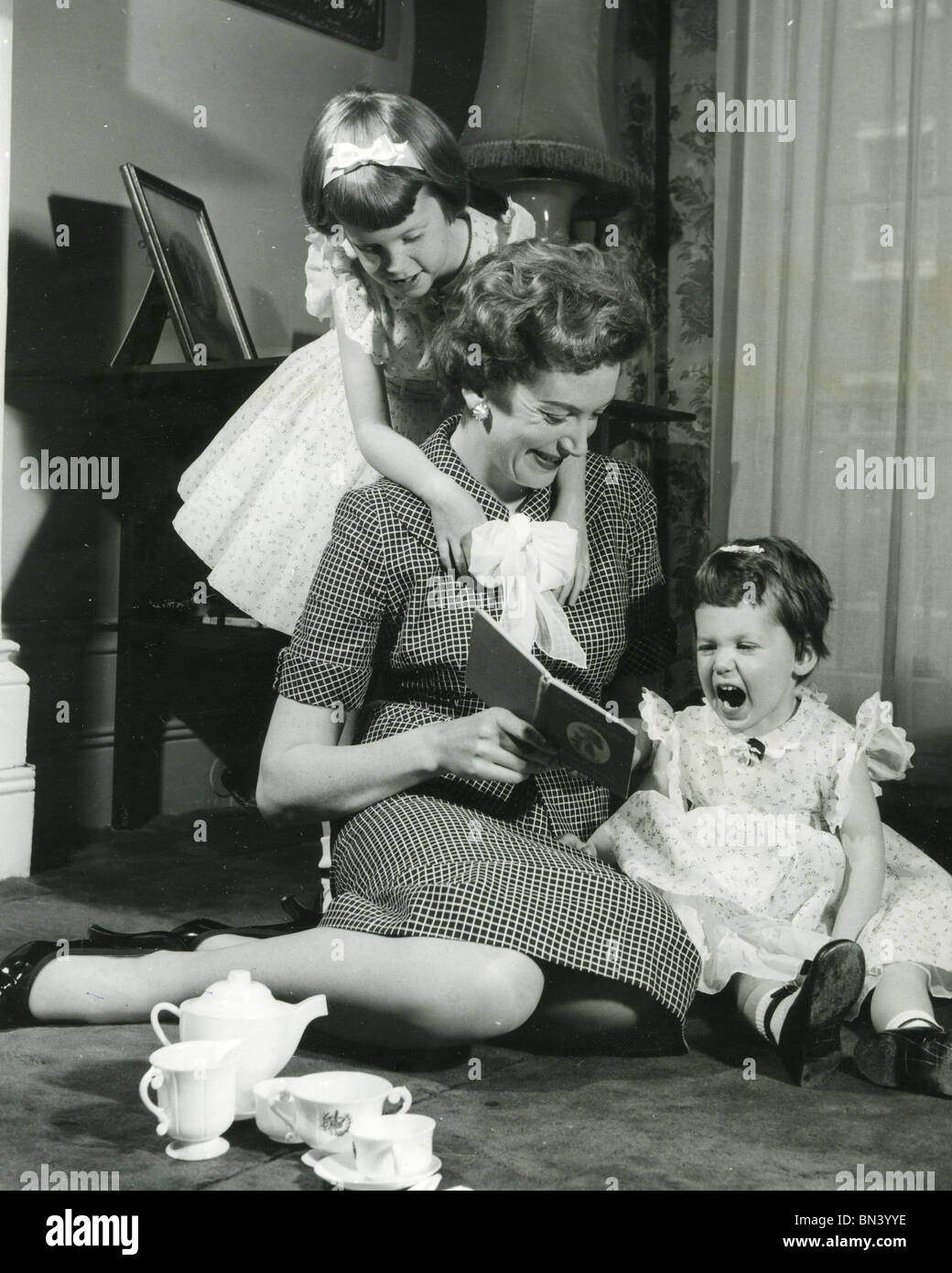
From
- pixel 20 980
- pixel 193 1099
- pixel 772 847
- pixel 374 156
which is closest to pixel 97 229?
pixel 374 156

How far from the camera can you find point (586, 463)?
177 cm

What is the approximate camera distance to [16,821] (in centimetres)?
233

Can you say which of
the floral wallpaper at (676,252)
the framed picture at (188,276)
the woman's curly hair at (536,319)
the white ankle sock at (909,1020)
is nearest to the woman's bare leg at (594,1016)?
the white ankle sock at (909,1020)

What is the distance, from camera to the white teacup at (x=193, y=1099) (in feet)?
3.86

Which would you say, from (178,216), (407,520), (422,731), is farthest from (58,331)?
A: (422,731)

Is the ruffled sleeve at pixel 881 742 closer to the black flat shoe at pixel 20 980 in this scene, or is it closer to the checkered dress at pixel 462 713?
the checkered dress at pixel 462 713

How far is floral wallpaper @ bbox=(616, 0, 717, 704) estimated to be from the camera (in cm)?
314

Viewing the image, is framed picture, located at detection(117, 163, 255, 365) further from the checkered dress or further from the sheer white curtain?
the sheer white curtain

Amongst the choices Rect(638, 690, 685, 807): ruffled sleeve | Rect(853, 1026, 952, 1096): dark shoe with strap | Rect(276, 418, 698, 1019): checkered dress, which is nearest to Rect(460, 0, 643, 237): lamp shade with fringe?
Rect(276, 418, 698, 1019): checkered dress

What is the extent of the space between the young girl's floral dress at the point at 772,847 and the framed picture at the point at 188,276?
44.9 inches

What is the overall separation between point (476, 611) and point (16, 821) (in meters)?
1.30

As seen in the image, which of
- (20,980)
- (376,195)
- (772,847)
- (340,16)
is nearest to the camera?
(20,980)

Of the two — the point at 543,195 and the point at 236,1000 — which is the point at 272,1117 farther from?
the point at 543,195
